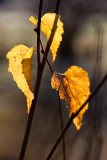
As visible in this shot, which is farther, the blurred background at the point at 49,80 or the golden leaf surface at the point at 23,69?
the blurred background at the point at 49,80

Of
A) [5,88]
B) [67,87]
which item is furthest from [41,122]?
[67,87]

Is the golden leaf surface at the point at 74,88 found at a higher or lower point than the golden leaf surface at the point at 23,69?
lower

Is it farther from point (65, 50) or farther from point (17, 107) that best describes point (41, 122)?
point (65, 50)

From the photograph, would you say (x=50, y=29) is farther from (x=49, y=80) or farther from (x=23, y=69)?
(x=49, y=80)

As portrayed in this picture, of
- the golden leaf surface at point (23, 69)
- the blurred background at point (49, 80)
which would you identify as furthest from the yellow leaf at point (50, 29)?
the blurred background at point (49, 80)

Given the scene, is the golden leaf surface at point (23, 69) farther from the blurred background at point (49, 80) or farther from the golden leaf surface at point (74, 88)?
the blurred background at point (49, 80)
